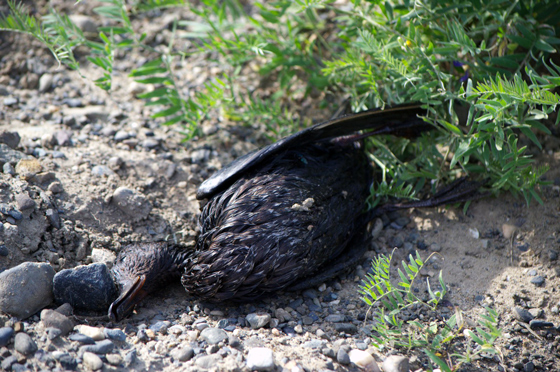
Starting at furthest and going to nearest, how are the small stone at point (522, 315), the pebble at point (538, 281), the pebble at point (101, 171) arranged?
the pebble at point (101, 171) < the pebble at point (538, 281) < the small stone at point (522, 315)

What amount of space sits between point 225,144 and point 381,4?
1562 millimetres

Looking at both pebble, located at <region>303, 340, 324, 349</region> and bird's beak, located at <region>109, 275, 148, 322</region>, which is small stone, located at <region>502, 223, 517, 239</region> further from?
bird's beak, located at <region>109, 275, 148, 322</region>

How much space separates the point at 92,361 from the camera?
6.78ft

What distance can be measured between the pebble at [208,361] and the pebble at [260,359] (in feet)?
0.49

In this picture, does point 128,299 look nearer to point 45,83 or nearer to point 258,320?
point 258,320

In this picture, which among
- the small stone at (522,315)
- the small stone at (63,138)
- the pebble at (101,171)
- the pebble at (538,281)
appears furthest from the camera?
the small stone at (63,138)

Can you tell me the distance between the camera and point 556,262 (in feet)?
9.08

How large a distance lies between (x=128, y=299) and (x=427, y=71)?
2193mm

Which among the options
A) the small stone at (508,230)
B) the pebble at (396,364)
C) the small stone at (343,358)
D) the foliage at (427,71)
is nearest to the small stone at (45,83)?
the foliage at (427,71)

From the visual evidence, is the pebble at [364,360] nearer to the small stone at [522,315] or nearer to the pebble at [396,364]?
the pebble at [396,364]

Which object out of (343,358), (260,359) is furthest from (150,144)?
(343,358)

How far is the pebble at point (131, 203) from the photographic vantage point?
303 cm

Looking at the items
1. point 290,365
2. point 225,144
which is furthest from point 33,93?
point 290,365

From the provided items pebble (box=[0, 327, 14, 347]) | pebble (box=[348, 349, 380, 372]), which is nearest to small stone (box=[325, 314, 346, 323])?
pebble (box=[348, 349, 380, 372])
